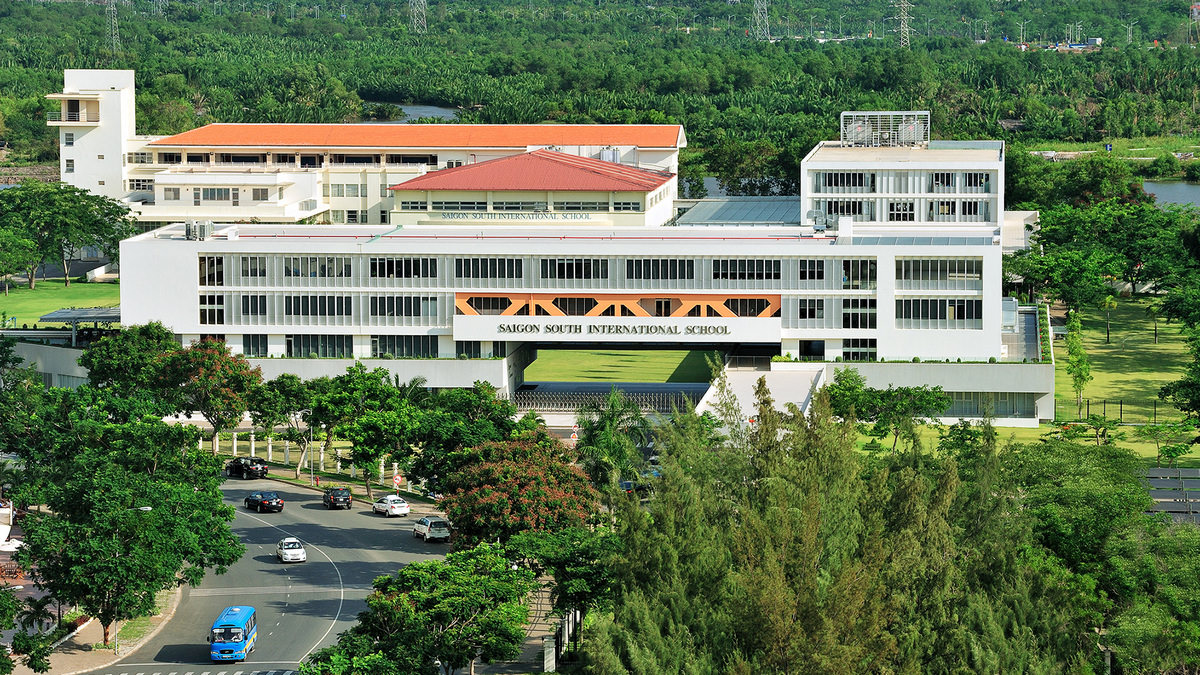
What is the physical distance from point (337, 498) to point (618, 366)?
25.6 metres

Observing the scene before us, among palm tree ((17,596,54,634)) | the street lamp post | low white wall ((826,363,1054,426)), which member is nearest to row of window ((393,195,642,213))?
low white wall ((826,363,1054,426))

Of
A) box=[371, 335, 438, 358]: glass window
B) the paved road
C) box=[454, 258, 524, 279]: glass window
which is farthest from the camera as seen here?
box=[371, 335, 438, 358]: glass window

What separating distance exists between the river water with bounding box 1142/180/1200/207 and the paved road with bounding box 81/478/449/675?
101 meters

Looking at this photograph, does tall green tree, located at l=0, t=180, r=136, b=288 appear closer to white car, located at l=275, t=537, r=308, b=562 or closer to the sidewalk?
white car, located at l=275, t=537, r=308, b=562

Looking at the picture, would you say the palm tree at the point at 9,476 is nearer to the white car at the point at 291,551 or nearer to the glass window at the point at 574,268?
the white car at the point at 291,551

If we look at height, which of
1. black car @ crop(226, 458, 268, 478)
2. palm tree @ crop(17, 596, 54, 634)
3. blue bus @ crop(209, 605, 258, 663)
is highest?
black car @ crop(226, 458, 268, 478)

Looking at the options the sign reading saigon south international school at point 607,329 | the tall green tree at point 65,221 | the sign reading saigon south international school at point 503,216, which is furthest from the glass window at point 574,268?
the tall green tree at point 65,221

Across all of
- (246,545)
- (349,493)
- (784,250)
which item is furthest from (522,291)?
(246,545)

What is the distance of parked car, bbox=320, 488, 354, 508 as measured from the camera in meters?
67.8

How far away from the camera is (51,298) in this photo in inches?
Result: 4274

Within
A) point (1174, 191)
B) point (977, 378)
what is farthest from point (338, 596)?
point (1174, 191)

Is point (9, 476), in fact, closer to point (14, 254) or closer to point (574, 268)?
point (574, 268)

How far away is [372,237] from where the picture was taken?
83.4 metres

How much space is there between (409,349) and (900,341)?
20968 mm
